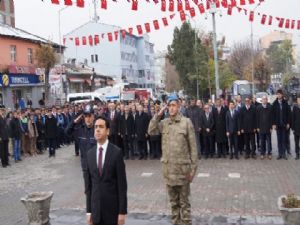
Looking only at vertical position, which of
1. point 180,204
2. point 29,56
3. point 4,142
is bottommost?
point 180,204

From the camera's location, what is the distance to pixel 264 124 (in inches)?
613

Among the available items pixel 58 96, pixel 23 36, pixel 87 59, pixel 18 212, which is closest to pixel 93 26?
pixel 87 59

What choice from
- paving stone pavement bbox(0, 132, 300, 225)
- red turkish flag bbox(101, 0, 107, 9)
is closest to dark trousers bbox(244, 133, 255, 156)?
paving stone pavement bbox(0, 132, 300, 225)

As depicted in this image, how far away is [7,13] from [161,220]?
170ft

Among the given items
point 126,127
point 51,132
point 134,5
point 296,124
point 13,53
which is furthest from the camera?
point 13,53

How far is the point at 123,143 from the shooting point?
1770cm

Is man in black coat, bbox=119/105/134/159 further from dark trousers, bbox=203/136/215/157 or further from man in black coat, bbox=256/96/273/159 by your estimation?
man in black coat, bbox=256/96/273/159

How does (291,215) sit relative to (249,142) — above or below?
below

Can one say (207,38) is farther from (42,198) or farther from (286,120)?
(42,198)

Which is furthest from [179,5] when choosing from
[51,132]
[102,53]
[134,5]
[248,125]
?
[102,53]

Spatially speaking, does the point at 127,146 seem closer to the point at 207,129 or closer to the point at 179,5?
the point at 207,129

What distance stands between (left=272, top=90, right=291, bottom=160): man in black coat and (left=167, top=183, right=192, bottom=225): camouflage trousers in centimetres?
852

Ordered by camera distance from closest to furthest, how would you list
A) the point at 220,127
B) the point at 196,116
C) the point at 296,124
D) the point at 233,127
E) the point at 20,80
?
the point at 296,124, the point at 233,127, the point at 220,127, the point at 196,116, the point at 20,80

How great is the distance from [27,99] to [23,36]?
17.5ft
